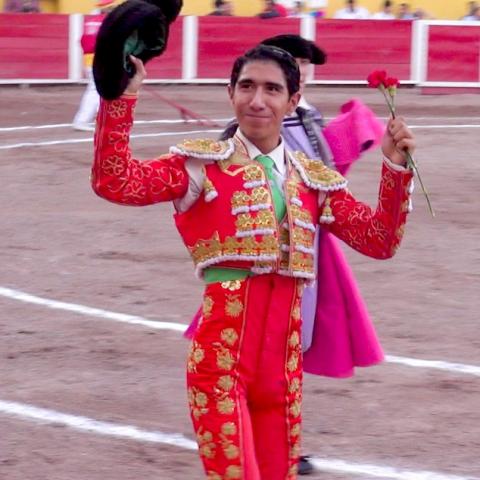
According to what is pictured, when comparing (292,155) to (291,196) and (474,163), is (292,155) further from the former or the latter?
(474,163)

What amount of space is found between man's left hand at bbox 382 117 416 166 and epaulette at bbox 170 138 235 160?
1.35 ft

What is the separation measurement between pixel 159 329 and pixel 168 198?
12.2ft

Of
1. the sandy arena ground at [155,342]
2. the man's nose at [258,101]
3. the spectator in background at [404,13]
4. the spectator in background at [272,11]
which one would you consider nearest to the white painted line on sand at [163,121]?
the sandy arena ground at [155,342]

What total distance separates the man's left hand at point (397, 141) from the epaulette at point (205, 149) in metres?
0.41

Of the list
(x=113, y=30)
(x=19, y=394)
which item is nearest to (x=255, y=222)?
(x=113, y=30)

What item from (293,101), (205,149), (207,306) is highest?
(293,101)

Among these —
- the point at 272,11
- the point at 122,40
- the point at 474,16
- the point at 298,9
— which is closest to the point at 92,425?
the point at 122,40

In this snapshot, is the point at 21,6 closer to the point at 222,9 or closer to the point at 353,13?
the point at 222,9

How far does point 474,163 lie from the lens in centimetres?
1368

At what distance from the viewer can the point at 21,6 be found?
71.1ft

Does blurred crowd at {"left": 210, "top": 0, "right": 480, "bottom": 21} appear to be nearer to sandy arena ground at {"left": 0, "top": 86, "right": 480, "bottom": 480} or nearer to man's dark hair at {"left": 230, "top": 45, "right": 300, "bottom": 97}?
sandy arena ground at {"left": 0, "top": 86, "right": 480, "bottom": 480}

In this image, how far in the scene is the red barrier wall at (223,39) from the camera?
21.3 metres

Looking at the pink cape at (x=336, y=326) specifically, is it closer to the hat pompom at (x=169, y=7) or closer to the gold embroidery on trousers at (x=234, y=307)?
the gold embroidery on trousers at (x=234, y=307)

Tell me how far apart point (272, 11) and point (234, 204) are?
723 inches
